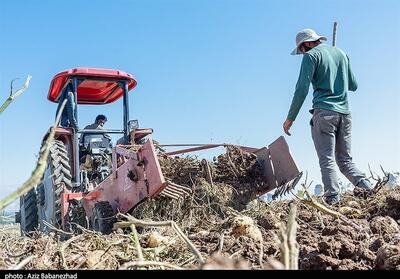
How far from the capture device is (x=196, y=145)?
605cm

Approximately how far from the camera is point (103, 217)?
5164 mm

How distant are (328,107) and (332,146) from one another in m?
0.38

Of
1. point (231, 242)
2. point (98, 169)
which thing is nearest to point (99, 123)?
point (98, 169)

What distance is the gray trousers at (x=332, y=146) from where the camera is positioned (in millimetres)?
4680

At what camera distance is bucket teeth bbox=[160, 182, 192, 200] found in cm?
483

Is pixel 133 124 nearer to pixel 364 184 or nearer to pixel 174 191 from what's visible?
pixel 174 191

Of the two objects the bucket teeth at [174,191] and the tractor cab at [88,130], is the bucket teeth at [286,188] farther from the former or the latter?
the tractor cab at [88,130]

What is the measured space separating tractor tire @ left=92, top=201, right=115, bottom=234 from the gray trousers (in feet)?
6.88

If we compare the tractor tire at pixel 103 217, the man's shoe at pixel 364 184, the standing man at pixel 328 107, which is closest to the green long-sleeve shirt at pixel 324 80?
the standing man at pixel 328 107
